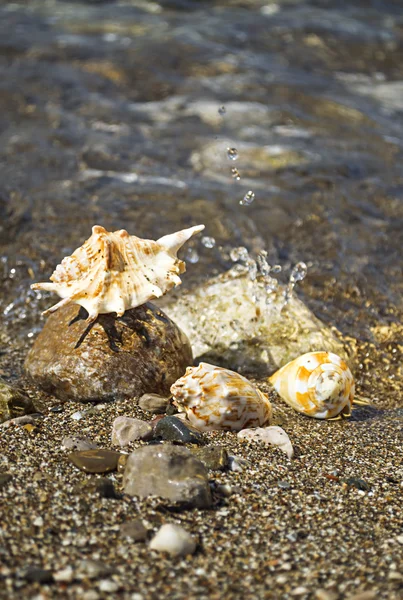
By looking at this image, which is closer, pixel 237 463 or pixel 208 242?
pixel 237 463

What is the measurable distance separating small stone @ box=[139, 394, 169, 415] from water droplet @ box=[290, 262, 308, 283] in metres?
1.87

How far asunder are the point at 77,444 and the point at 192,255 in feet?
8.78

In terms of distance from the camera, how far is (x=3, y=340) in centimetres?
419

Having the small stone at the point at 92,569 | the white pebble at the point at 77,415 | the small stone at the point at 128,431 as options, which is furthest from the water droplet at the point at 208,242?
the small stone at the point at 92,569

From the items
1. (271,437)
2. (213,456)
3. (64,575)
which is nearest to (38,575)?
(64,575)

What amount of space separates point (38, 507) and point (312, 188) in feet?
15.9

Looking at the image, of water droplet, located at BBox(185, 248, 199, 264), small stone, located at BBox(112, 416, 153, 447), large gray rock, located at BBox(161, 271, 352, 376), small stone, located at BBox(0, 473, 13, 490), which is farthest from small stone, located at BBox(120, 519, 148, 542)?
water droplet, located at BBox(185, 248, 199, 264)

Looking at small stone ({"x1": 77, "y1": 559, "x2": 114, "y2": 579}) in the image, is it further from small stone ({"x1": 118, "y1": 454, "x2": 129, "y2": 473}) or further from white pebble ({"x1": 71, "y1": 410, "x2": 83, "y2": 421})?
white pebble ({"x1": 71, "y1": 410, "x2": 83, "y2": 421})

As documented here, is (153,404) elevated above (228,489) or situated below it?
below

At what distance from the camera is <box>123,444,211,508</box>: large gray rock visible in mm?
2381

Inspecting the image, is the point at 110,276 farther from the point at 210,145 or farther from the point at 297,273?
the point at 210,145

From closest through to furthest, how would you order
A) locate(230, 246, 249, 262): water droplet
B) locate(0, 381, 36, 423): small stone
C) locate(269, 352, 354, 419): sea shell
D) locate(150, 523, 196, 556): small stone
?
locate(150, 523, 196, 556): small stone
locate(0, 381, 36, 423): small stone
locate(269, 352, 354, 419): sea shell
locate(230, 246, 249, 262): water droplet

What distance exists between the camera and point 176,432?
291 centimetres

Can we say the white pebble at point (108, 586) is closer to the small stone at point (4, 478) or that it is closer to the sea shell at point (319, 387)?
the small stone at point (4, 478)
